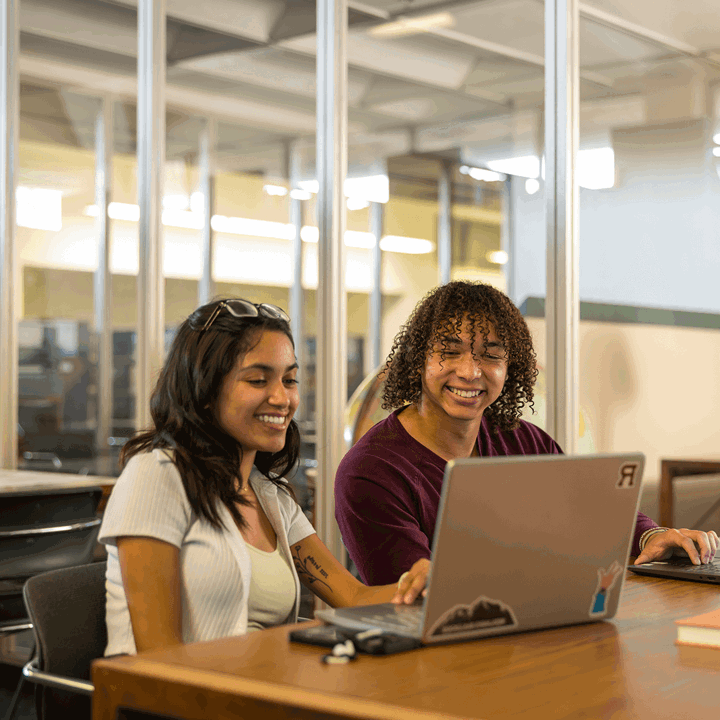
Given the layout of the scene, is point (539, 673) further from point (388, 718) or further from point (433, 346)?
point (433, 346)

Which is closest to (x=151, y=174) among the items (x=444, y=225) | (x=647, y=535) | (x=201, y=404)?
(x=444, y=225)

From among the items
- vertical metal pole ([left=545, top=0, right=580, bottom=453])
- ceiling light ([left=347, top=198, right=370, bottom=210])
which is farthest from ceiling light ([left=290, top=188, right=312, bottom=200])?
vertical metal pole ([left=545, top=0, right=580, bottom=453])

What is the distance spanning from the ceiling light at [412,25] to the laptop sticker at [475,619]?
9.88ft

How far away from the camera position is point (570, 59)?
357cm

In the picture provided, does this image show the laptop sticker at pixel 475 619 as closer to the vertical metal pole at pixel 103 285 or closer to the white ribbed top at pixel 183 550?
the white ribbed top at pixel 183 550

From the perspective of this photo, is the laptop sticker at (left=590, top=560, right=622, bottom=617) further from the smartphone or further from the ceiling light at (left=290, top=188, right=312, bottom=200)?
the ceiling light at (left=290, top=188, right=312, bottom=200)

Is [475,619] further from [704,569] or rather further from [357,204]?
[357,204]

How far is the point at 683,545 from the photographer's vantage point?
6.94 ft

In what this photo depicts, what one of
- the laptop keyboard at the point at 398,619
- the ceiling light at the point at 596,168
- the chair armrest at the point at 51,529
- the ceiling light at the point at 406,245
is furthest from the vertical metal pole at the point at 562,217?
the laptop keyboard at the point at 398,619

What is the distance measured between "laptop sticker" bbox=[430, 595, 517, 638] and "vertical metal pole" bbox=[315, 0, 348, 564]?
2.84 meters

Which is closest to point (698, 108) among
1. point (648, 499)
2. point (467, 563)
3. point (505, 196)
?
point (505, 196)

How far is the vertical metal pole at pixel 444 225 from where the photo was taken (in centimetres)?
392

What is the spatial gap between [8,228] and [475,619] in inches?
198

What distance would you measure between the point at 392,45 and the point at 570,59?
0.86 m
